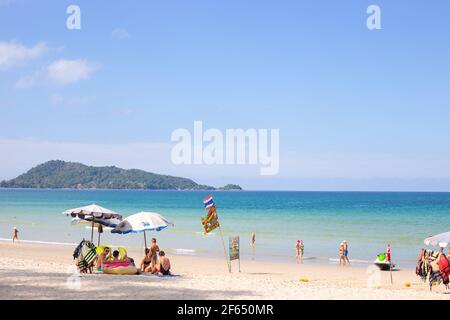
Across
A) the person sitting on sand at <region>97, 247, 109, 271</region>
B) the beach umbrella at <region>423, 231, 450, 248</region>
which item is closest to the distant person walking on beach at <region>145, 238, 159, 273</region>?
the person sitting on sand at <region>97, 247, 109, 271</region>

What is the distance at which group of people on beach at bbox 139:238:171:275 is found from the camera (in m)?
17.7

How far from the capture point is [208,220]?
18578 mm

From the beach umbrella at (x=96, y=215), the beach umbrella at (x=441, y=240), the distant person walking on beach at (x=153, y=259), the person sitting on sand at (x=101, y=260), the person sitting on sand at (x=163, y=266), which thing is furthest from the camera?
the beach umbrella at (x=96, y=215)

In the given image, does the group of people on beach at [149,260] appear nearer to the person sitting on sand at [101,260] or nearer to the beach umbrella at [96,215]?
the person sitting on sand at [101,260]

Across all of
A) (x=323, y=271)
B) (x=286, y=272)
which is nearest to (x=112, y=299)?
(x=286, y=272)

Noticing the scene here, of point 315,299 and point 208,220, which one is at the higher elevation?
point 208,220

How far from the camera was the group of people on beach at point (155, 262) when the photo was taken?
17.7 meters

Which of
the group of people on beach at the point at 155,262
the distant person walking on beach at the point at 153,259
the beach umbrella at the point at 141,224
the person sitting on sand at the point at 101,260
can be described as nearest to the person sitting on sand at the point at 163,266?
the group of people on beach at the point at 155,262

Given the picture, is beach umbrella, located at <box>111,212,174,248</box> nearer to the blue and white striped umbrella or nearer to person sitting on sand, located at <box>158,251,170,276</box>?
the blue and white striped umbrella
